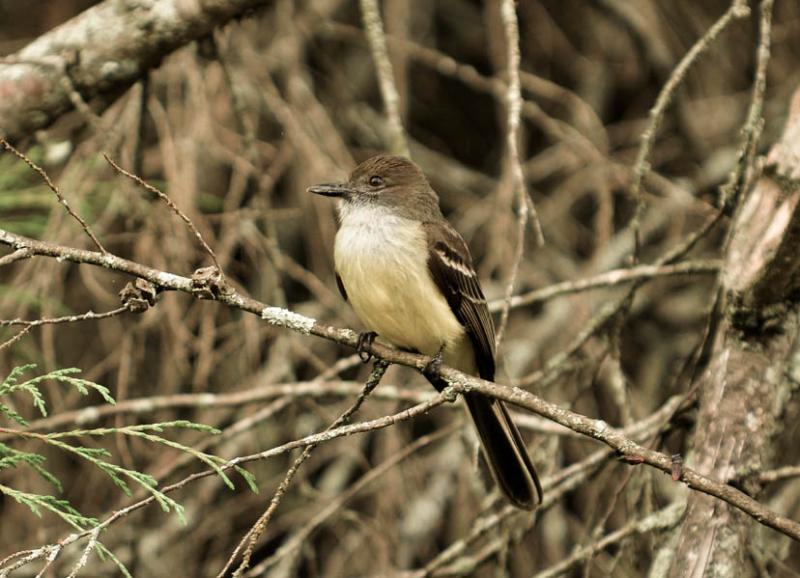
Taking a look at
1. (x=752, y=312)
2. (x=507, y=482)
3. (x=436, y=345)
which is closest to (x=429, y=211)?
(x=436, y=345)

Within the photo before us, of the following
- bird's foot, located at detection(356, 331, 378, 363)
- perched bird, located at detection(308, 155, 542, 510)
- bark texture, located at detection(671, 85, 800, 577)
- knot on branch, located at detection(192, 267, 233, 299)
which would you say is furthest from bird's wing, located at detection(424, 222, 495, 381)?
knot on branch, located at detection(192, 267, 233, 299)

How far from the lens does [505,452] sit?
3971 millimetres

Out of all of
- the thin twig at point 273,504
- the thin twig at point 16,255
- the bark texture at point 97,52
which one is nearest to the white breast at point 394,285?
the thin twig at point 273,504

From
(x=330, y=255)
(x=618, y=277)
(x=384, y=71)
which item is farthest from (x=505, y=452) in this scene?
(x=330, y=255)

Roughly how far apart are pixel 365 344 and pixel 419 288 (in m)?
0.51

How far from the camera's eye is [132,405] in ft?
13.5

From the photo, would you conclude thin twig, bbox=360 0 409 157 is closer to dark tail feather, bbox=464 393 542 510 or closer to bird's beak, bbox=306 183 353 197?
bird's beak, bbox=306 183 353 197

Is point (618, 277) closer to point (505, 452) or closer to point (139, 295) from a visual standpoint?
point (505, 452)

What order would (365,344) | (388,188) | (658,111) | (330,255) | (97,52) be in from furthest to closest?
(330,255)
(388,188)
(97,52)
(365,344)
(658,111)

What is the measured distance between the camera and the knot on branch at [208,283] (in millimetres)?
2898

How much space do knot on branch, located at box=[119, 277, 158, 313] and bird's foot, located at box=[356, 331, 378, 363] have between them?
653 millimetres

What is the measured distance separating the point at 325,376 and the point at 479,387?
124 centimetres

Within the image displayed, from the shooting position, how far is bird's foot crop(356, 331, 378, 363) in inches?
139

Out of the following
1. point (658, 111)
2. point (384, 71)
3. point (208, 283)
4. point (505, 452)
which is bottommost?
point (505, 452)
